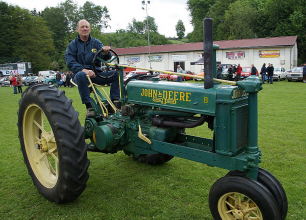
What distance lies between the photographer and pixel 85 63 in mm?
4562

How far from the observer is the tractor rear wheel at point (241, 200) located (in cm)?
262

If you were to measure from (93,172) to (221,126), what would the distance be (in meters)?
2.46

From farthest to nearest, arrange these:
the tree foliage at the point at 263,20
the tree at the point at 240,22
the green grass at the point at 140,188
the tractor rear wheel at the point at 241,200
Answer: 1. the tree at the point at 240,22
2. the tree foliage at the point at 263,20
3. the green grass at the point at 140,188
4. the tractor rear wheel at the point at 241,200

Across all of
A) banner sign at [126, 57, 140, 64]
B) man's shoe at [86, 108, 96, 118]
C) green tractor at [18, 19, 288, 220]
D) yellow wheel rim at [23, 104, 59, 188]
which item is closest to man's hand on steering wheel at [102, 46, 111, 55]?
green tractor at [18, 19, 288, 220]

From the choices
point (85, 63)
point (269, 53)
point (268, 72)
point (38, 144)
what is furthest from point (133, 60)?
point (38, 144)

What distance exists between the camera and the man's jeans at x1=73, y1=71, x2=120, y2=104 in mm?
4164

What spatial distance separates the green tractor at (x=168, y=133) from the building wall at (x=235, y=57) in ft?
93.7

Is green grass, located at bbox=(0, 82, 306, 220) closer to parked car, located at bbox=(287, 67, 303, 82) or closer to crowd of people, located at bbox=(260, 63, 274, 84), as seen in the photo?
crowd of people, located at bbox=(260, 63, 274, 84)

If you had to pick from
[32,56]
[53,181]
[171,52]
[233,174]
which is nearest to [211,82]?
[233,174]

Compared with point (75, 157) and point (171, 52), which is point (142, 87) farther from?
point (171, 52)

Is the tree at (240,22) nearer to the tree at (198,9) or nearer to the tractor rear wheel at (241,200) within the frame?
the tree at (198,9)

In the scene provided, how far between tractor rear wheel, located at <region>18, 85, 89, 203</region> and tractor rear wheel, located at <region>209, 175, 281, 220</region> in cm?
140

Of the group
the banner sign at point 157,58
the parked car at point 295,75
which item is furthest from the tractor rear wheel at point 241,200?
the banner sign at point 157,58

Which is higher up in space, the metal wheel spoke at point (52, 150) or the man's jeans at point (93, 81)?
the man's jeans at point (93, 81)
